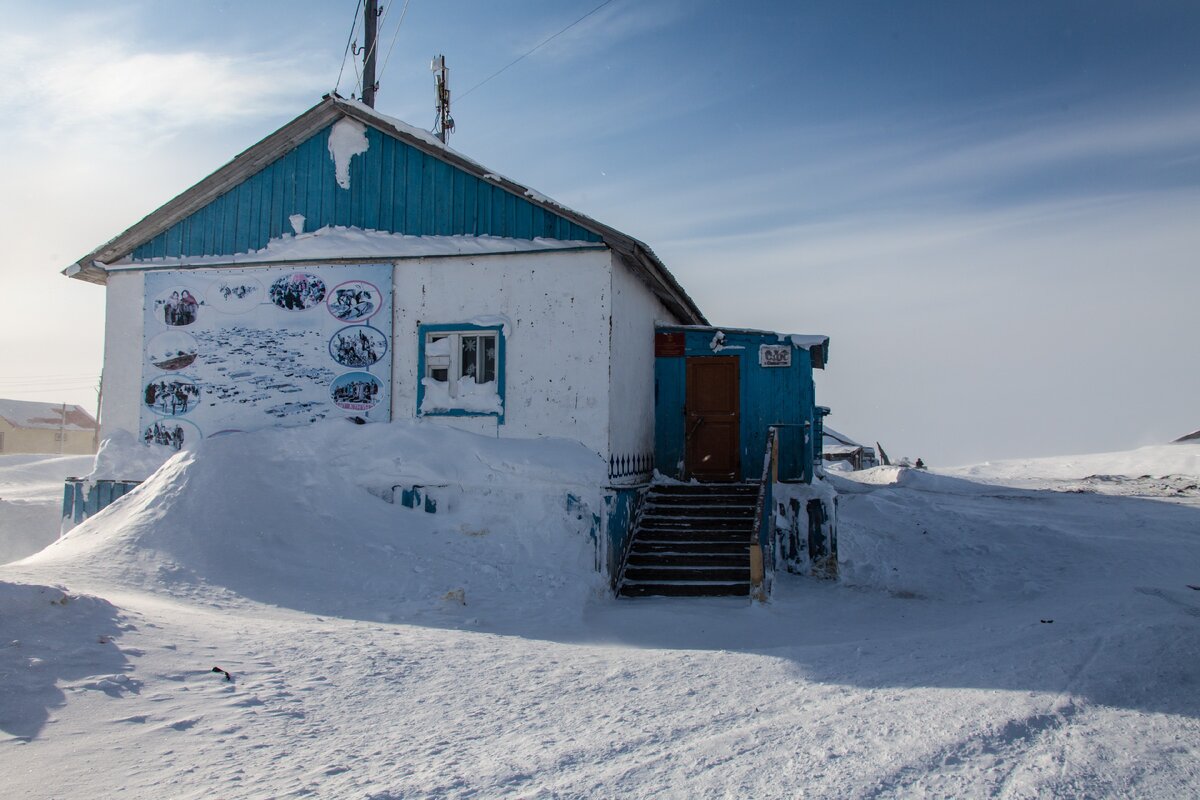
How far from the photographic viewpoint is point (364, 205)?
12562 mm

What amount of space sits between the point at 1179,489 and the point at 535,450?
16671 mm

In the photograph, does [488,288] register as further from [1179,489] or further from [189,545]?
[1179,489]

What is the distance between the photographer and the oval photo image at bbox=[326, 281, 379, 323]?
40.6 feet

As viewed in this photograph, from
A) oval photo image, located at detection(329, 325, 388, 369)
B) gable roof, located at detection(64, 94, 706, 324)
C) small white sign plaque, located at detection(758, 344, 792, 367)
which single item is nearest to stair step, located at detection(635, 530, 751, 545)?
small white sign plaque, located at detection(758, 344, 792, 367)

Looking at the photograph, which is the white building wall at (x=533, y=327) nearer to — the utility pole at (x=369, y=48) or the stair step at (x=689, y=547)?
the stair step at (x=689, y=547)

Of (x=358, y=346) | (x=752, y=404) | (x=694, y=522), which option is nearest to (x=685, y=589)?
(x=694, y=522)

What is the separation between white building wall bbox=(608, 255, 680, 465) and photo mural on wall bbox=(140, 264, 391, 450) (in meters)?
3.23

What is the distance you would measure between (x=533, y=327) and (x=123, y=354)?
657 cm

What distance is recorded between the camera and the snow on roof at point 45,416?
181 ft

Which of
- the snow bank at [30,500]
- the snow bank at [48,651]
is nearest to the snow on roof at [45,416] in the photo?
the snow bank at [30,500]

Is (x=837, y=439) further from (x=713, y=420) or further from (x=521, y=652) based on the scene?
(x=521, y=652)

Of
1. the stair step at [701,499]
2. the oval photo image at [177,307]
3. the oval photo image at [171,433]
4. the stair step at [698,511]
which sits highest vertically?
the oval photo image at [177,307]

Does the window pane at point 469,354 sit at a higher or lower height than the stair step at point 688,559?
higher

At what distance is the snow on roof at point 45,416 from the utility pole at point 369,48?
50.2m
